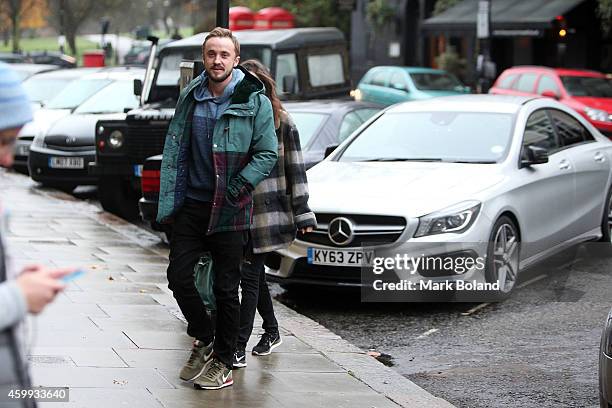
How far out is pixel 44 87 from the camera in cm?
2155

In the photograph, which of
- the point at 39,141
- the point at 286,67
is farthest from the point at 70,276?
the point at 39,141

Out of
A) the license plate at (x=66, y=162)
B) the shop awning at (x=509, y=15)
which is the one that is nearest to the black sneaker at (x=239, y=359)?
the license plate at (x=66, y=162)

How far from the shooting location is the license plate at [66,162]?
1556 cm

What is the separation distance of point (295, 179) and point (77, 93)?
12479 mm

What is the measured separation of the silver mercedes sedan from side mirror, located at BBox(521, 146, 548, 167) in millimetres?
11

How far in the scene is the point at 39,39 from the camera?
120 metres

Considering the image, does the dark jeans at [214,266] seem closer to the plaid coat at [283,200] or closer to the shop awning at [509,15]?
the plaid coat at [283,200]

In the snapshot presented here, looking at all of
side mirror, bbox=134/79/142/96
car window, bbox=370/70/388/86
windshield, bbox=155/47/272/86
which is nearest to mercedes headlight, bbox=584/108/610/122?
car window, bbox=370/70/388/86

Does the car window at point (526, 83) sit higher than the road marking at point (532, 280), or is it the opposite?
the car window at point (526, 83)

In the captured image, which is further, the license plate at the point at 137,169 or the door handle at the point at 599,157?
the license plate at the point at 137,169

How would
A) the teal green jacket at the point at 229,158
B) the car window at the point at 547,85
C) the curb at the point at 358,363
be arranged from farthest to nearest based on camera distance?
the car window at the point at 547,85 < the curb at the point at 358,363 < the teal green jacket at the point at 229,158

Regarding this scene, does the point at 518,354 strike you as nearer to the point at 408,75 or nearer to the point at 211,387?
the point at 211,387

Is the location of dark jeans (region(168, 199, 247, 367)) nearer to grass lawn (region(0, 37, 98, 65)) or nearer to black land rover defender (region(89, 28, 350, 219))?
black land rover defender (region(89, 28, 350, 219))

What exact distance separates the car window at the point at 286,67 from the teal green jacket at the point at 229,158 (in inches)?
335
